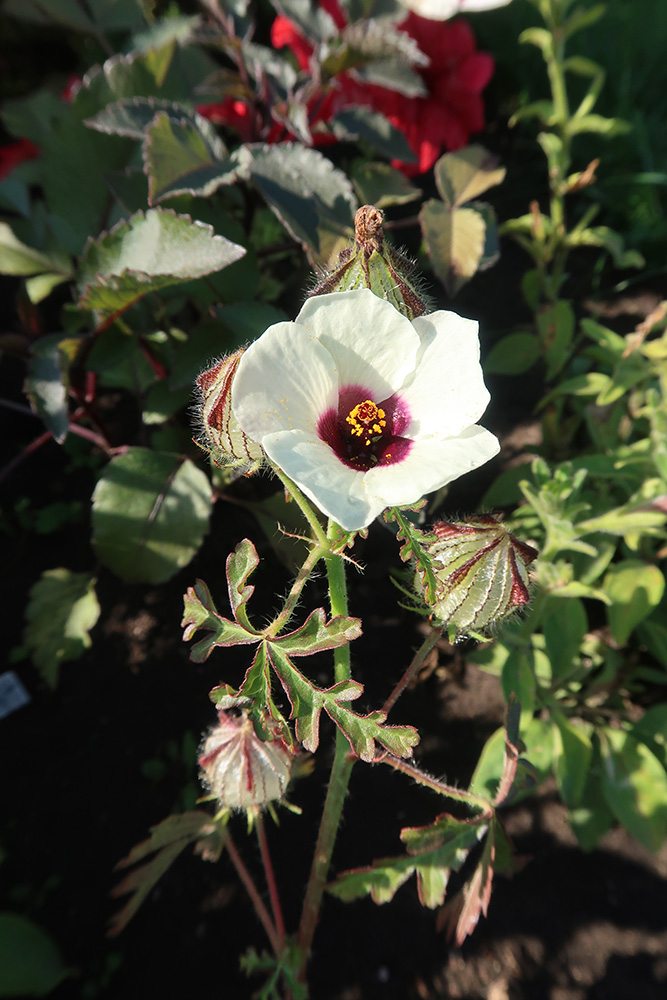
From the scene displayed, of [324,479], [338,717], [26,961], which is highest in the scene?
[324,479]

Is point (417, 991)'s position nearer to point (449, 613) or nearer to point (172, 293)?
point (449, 613)

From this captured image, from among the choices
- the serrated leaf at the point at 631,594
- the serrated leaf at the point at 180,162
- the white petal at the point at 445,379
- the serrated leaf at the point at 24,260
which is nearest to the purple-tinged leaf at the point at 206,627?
the white petal at the point at 445,379

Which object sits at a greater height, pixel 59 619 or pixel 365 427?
pixel 365 427

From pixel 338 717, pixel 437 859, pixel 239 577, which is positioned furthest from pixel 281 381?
pixel 437 859

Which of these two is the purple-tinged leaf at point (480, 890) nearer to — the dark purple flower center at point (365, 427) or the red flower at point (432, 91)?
the dark purple flower center at point (365, 427)

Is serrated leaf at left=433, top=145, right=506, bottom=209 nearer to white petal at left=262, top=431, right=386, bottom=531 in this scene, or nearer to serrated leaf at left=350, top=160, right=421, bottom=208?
serrated leaf at left=350, top=160, right=421, bottom=208

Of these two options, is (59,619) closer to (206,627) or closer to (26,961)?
(26,961)

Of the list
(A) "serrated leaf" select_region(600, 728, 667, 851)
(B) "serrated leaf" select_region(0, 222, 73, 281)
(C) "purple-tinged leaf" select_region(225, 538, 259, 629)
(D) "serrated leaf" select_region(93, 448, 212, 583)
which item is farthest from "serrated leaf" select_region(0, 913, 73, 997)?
(B) "serrated leaf" select_region(0, 222, 73, 281)
